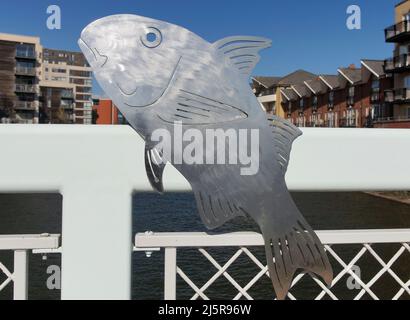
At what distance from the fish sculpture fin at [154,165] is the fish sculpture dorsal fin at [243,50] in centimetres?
59

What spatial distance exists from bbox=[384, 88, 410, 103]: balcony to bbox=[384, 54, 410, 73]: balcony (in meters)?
1.12

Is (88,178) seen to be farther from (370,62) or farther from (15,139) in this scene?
(370,62)

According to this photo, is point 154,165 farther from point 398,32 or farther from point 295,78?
point 295,78

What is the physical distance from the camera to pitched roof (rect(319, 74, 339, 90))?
32.3 meters

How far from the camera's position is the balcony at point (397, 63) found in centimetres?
2053

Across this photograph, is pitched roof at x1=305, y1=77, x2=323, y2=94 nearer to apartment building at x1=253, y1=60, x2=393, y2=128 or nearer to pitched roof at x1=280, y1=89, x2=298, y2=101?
apartment building at x1=253, y1=60, x2=393, y2=128

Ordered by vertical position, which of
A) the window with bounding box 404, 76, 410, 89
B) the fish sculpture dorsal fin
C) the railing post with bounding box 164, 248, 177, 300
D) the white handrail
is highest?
the window with bounding box 404, 76, 410, 89

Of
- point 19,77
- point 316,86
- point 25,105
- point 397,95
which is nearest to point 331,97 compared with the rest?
point 316,86

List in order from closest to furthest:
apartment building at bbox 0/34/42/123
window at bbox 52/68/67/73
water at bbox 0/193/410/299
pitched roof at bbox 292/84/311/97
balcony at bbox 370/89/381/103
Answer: water at bbox 0/193/410/299
balcony at bbox 370/89/381/103
apartment building at bbox 0/34/42/123
pitched roof at bbox 292/84/311/97
window at bbox 52/68/67/73

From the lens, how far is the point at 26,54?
119ft

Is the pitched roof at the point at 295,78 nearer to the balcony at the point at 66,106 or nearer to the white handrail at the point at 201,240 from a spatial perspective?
the balcony at the point at 66,106

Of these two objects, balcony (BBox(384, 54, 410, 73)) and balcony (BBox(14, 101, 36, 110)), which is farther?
balcony (BBox(14, 101, 36, 110))

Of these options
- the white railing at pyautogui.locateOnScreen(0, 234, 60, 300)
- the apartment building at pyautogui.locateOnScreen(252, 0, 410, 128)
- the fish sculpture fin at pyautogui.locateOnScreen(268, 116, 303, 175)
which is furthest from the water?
the apartment building at pyautogui.locateOnScreen(252, 0, 410, 128)

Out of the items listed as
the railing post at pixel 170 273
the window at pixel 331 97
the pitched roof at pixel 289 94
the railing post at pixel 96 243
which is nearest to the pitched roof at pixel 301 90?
the pitched roof at pixel 289 94
